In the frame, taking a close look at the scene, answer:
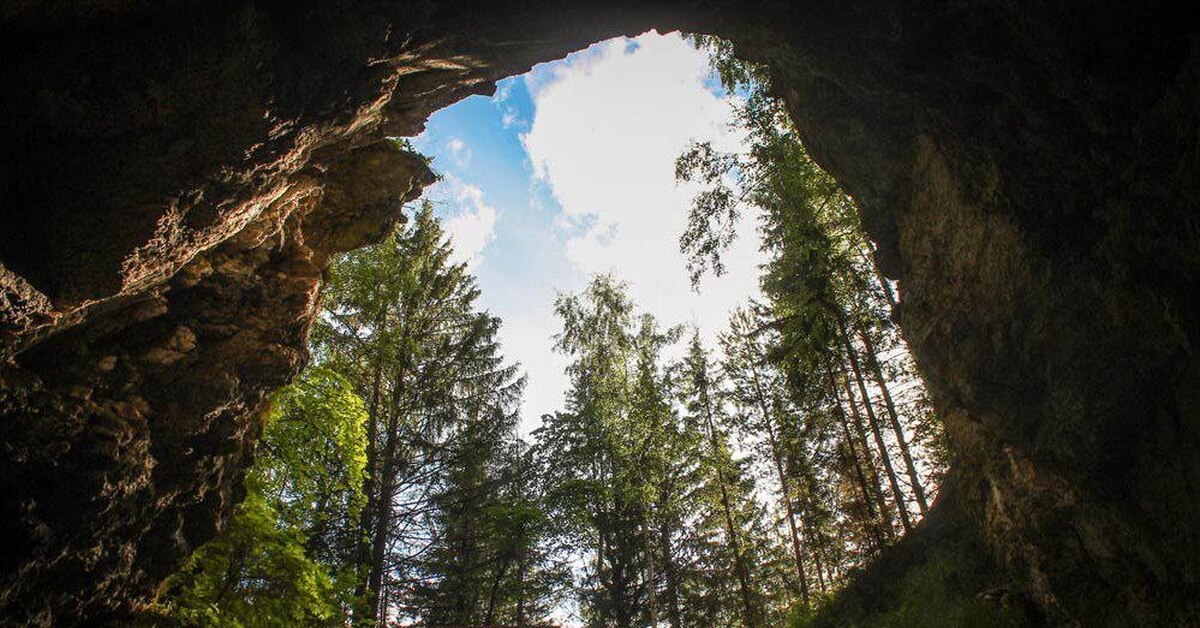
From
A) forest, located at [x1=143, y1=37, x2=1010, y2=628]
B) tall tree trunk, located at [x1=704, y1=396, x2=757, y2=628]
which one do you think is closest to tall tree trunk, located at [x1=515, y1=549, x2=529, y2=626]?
forest, located at [x1=143, y1=37, x2=1010, y2=628]

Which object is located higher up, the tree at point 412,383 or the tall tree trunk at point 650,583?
the tree at point 412,383

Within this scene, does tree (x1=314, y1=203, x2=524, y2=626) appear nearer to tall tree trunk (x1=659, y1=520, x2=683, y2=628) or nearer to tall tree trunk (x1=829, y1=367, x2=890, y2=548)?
tall tree trunk (x1=659, y1=520, x2=683, y2=628)

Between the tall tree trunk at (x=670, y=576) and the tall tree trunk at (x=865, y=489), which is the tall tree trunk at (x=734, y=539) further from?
the tall tree trunk at (x=865, y=489)

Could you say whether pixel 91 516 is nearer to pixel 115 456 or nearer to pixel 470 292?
pixel 115 456

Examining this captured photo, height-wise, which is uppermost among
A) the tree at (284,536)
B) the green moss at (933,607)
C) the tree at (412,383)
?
the tree at (412,383)

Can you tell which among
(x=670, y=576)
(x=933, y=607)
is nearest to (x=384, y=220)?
(x=933, y=607)

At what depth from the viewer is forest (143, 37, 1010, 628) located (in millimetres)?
8312

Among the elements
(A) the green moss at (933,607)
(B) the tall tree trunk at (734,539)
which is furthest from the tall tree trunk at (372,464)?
(B) the tall tree trunk at (734,539)

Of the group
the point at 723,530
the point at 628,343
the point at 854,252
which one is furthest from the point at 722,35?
the point at 723,530

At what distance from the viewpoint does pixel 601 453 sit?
17.9 m

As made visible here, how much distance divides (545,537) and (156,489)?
12.4 m

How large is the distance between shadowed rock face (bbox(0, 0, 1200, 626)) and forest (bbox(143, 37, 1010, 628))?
141 cm

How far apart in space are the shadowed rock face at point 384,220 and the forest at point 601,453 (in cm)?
141

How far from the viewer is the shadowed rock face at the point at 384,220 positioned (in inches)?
158
